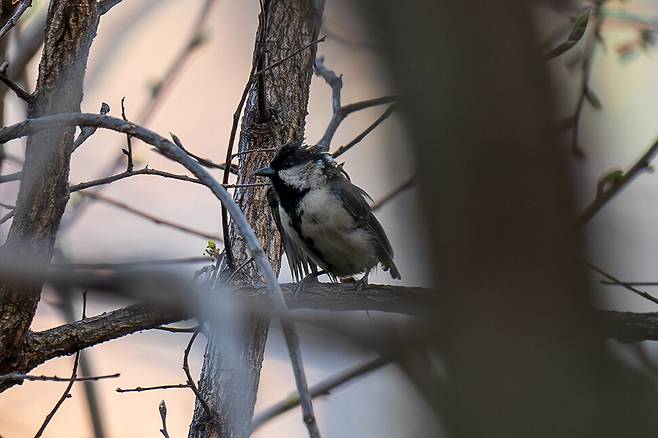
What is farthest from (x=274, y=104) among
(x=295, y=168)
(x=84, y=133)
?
(x=84, y=133)

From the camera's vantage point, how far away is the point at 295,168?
385 cm

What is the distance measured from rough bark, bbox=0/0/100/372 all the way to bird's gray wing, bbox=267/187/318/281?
1360 millimetres

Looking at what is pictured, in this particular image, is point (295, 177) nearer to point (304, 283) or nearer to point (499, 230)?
point (304, 283)

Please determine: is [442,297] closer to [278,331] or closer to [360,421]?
[278,331]

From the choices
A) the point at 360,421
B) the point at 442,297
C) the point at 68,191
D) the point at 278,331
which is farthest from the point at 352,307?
the point at 442,297

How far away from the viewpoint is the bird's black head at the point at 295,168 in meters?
3.76

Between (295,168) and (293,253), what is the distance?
0.43 metres

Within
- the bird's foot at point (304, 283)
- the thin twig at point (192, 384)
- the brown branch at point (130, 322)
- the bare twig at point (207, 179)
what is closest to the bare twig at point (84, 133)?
the bare twig at point (207, 179)

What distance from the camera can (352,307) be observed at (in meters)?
3.01

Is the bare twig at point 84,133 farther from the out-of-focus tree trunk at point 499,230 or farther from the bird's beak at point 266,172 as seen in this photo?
the out-of-focus tree trunk at point 499,230

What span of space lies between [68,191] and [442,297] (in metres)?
1.93

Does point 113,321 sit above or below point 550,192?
→ above

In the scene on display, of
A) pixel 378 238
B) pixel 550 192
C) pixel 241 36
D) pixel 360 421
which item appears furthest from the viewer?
pixel 241 36

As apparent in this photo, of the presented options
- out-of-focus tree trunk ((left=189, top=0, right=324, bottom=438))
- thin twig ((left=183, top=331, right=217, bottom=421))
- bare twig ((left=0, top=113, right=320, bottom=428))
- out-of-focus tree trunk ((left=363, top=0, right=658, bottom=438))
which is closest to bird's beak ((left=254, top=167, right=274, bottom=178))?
out-of-focus tree trunk ((left=189, top=0, right=324, bottom=438))
